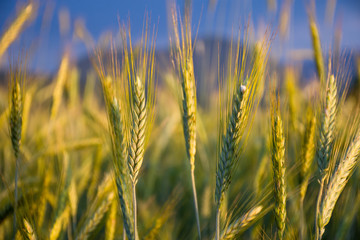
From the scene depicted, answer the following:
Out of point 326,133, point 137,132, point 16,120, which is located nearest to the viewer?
point 137,132

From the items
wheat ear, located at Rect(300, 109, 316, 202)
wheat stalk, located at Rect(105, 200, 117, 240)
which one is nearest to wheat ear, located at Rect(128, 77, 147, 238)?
wheat stalk, located at Rect(105, 200, 117, 240)

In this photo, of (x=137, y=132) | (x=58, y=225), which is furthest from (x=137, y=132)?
(x=58, y=225)

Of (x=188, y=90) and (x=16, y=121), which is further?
(x=16, y=121)

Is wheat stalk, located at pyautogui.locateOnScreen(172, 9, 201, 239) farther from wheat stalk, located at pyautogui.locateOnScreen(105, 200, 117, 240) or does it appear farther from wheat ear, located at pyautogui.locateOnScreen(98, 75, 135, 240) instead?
wheat stalk, located at pyautogui.locateOnScreen(105, 200, 117, 240)

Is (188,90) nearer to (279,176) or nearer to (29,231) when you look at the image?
(279,176)

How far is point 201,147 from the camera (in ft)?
6.69

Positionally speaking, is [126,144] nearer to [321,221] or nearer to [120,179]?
[120,179]

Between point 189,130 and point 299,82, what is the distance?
2.38 meters

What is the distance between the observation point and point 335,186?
743mm

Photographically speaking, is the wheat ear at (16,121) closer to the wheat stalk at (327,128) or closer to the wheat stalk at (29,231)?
the wheat stalk at (29,231)

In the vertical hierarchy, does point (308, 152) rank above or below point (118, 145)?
below

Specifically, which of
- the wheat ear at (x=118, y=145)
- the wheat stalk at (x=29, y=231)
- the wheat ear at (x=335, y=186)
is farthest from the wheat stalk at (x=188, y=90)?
the wheat stalk at (x=29, y=231)

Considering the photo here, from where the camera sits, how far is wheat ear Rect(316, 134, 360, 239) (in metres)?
0.73

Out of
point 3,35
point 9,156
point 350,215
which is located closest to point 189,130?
point 350,215
